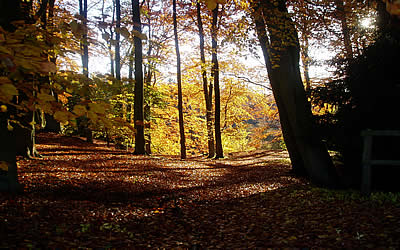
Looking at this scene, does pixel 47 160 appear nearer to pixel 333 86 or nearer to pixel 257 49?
pixel 257 49

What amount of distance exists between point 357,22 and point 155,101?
37.9 ft

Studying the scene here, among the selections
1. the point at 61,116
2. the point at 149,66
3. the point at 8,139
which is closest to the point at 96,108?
the point at 61,116

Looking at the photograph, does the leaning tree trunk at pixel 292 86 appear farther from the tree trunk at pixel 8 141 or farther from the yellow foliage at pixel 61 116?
the yellow foliage at pixel 61 116

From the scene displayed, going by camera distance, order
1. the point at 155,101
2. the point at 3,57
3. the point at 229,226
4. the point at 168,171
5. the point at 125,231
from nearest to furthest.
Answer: the point at 3,57 → the point at 125,231 → the point at 229,226 → the point at 168,171 → the point at 155,101

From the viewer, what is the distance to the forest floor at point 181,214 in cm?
347

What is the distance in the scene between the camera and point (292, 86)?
23.2ft

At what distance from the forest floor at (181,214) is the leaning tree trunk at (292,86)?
33.7 inches

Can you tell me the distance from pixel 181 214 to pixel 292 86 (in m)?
4.49

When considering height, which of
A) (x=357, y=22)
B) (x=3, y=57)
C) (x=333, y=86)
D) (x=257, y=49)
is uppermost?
(x=357, y=22)

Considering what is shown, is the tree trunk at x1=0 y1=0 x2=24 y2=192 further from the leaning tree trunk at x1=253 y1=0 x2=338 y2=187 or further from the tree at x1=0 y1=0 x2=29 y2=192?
the leaning tree trunk at x1=253 y1=0 x2=338 y2=187

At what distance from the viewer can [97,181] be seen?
6.64 metres

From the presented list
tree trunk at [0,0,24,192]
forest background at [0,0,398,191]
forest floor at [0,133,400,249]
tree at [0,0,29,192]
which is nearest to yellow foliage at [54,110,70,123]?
forest background at [0,0,398,191]

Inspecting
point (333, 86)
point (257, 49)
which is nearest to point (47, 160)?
point (257, 49)

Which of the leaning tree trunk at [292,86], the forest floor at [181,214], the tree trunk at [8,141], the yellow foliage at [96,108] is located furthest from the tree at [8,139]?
the leaning tree trunk at [292,86]
